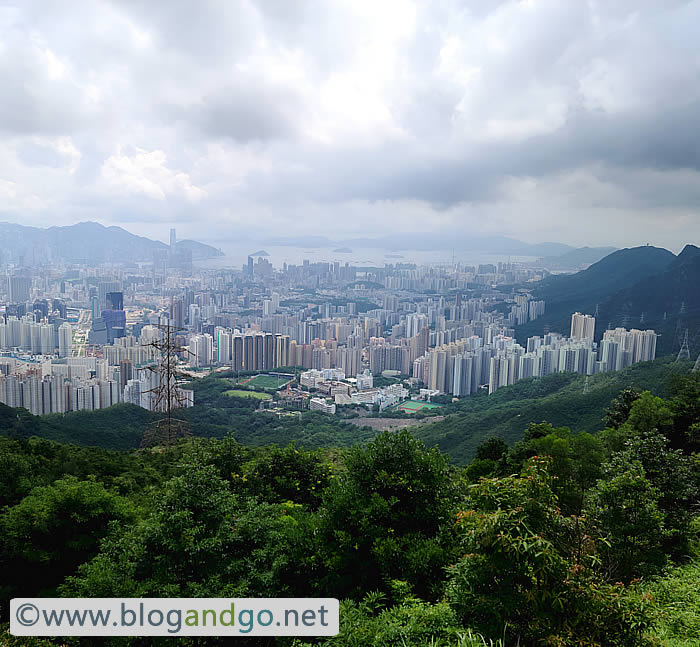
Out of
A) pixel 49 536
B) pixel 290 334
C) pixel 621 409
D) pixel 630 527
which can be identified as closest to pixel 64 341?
pixel 290 334

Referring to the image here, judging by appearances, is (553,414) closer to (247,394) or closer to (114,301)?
(247,394)

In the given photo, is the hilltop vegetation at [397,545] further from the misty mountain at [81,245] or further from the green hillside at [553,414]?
the misty mountain at [81,245]

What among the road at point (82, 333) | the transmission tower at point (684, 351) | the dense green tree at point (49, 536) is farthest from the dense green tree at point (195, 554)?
the road at point (82, 333)

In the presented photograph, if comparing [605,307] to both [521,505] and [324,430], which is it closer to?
[324,430]

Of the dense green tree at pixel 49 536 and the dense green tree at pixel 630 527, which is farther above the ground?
the dense green tree at pixel 630 527

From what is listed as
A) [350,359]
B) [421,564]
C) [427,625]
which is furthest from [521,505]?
[350,359]

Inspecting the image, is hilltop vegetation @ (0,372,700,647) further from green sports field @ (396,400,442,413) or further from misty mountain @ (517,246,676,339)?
misty mountain @ (517,246,676,339)
